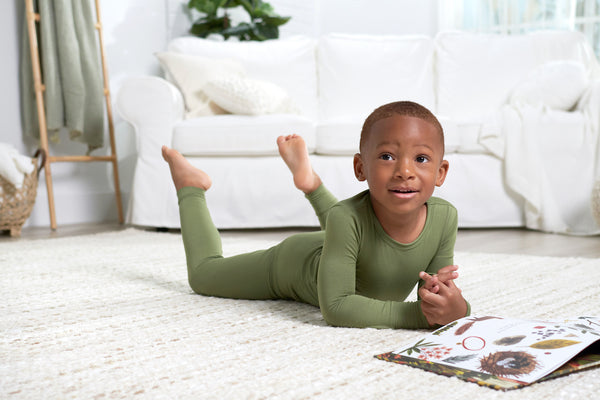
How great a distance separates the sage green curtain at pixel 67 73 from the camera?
2.81 metres

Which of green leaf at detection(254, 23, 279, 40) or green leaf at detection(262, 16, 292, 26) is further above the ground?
green leaf at detection(262, 16, 292, 26)

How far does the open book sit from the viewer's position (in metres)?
0.74

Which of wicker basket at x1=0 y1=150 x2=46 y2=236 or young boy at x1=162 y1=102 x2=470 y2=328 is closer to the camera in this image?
young boy at x1=162 y1=102 x2=470 y2=328

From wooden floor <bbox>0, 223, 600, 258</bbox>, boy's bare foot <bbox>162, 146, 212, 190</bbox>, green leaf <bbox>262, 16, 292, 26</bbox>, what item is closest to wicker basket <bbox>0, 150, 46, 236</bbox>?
wooden floor <bbox>0, 223, 600, 258</bbox>

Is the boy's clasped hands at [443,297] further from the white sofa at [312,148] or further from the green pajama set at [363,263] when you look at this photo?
the white sofa at [312,148]

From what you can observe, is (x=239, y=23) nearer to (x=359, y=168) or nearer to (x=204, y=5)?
(x=204, y=5)

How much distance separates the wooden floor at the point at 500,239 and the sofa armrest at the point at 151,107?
46cm

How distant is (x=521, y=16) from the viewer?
399 centimetres

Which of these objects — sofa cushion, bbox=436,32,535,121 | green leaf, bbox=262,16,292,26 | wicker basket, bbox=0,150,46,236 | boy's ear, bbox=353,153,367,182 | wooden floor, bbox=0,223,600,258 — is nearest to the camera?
boy's ear, bbox=353,153,367,182

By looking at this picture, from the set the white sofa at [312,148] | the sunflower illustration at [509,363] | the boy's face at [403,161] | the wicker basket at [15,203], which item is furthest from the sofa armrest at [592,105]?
the wicker basket at [15,203]

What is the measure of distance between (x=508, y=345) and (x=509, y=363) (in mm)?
41

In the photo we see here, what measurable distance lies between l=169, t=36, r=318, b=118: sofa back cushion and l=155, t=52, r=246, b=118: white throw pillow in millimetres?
158

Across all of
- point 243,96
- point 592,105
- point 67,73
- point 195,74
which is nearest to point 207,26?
point 195,74

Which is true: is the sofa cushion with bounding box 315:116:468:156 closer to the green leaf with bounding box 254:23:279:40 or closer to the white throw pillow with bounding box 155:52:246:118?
the white throw pillow with bounding box 155:52:246:118
